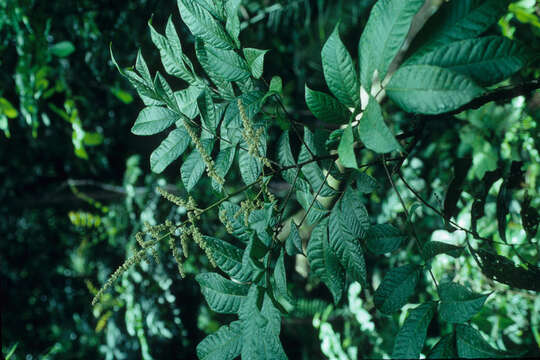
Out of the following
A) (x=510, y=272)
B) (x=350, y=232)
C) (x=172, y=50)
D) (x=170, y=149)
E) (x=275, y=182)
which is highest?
(x=172, y=50)

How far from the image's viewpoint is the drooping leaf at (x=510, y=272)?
1.49ft

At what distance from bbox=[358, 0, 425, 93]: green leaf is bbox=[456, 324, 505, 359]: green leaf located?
0.88 feet

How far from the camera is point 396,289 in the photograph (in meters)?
0.43

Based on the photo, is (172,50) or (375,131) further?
(172,50)

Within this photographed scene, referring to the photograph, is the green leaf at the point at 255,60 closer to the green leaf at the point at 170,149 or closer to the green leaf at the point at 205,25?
the green leaf at the point at 205,25

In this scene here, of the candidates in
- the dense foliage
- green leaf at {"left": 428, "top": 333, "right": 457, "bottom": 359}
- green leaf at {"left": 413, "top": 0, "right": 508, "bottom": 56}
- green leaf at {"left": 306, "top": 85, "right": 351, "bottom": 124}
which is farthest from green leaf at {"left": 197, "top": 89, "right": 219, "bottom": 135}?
green leaf at {"left": 428, "top": 333, "right": 457, "bottom": 359}

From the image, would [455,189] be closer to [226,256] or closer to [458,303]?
[458,303]

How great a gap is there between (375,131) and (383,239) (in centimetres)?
23

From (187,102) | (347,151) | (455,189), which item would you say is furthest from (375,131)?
(455,189)

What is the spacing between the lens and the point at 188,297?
1.36 m

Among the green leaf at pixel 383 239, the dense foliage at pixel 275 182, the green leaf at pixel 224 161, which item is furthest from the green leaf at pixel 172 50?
the green leaf at pixel 383 239

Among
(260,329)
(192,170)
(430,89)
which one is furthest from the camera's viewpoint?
(192,170)

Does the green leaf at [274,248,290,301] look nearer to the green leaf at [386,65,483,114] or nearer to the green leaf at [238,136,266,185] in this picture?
the green leaf at [238,136,266,185]

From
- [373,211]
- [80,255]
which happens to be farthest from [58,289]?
[373,211]
